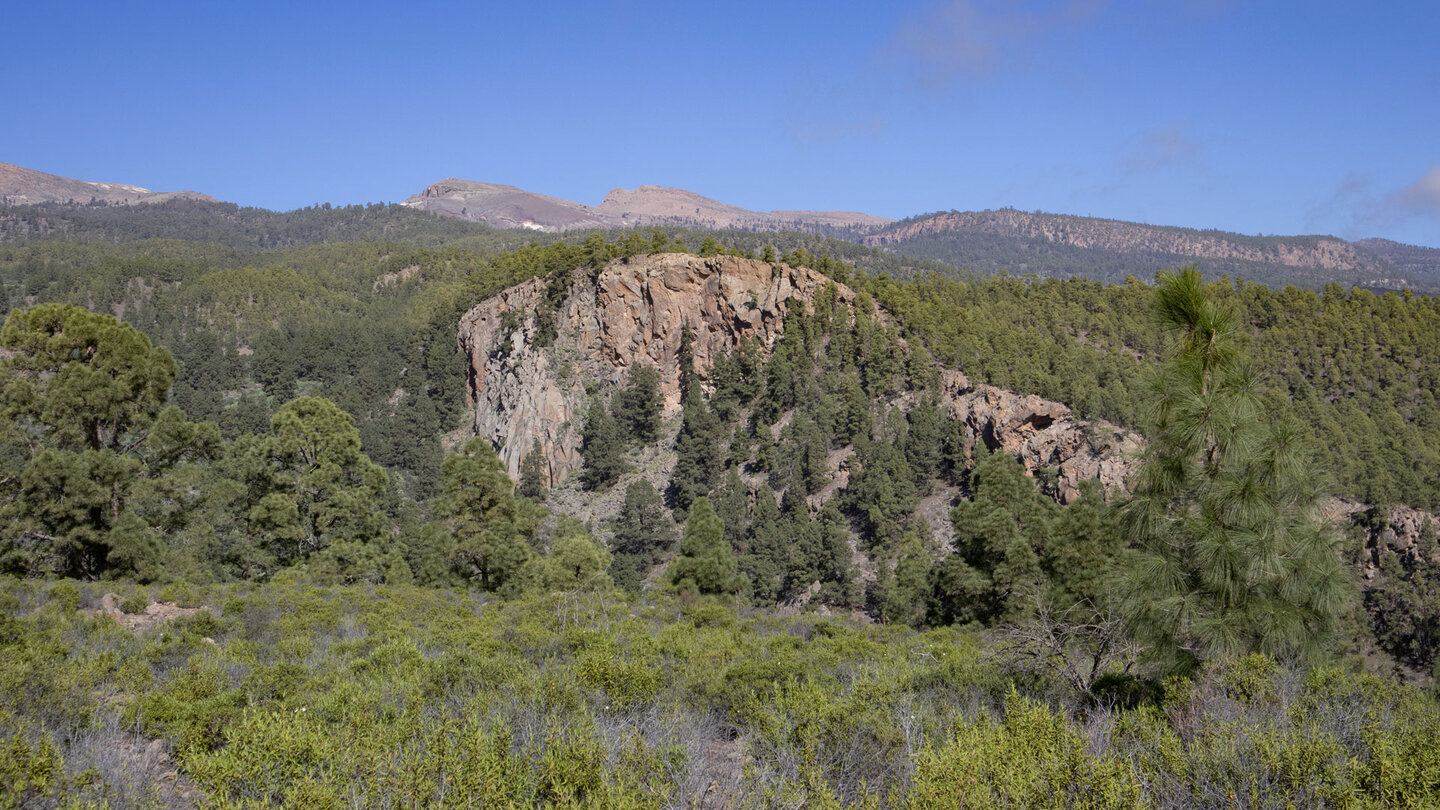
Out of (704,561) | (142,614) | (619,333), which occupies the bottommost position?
(704,561)

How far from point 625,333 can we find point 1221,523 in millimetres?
56216

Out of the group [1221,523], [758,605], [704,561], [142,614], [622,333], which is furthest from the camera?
[622,333]

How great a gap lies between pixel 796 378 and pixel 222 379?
180 feet

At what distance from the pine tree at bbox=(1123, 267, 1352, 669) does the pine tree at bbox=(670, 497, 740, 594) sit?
18873mm

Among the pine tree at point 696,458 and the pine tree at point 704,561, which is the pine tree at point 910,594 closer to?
the pine tree at point 704,561

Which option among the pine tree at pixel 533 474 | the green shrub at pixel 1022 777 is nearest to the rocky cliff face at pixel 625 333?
the pine tree at pixel 533 474

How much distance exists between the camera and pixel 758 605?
128ft

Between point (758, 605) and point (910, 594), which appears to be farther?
point (758, 605)

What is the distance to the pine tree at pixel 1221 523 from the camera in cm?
705

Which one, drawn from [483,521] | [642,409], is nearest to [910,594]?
[483,521]

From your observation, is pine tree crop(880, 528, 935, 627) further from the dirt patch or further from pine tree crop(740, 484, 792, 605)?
the dirt patch

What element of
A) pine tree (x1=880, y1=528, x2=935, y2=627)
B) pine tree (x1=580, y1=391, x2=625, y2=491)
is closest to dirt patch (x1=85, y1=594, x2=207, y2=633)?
pine tree (x1=880, y1=528, x2=935, y2=627)

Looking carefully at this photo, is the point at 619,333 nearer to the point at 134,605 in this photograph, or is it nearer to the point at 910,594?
the point at 910,594

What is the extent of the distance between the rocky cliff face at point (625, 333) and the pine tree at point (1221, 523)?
50.8 metres
